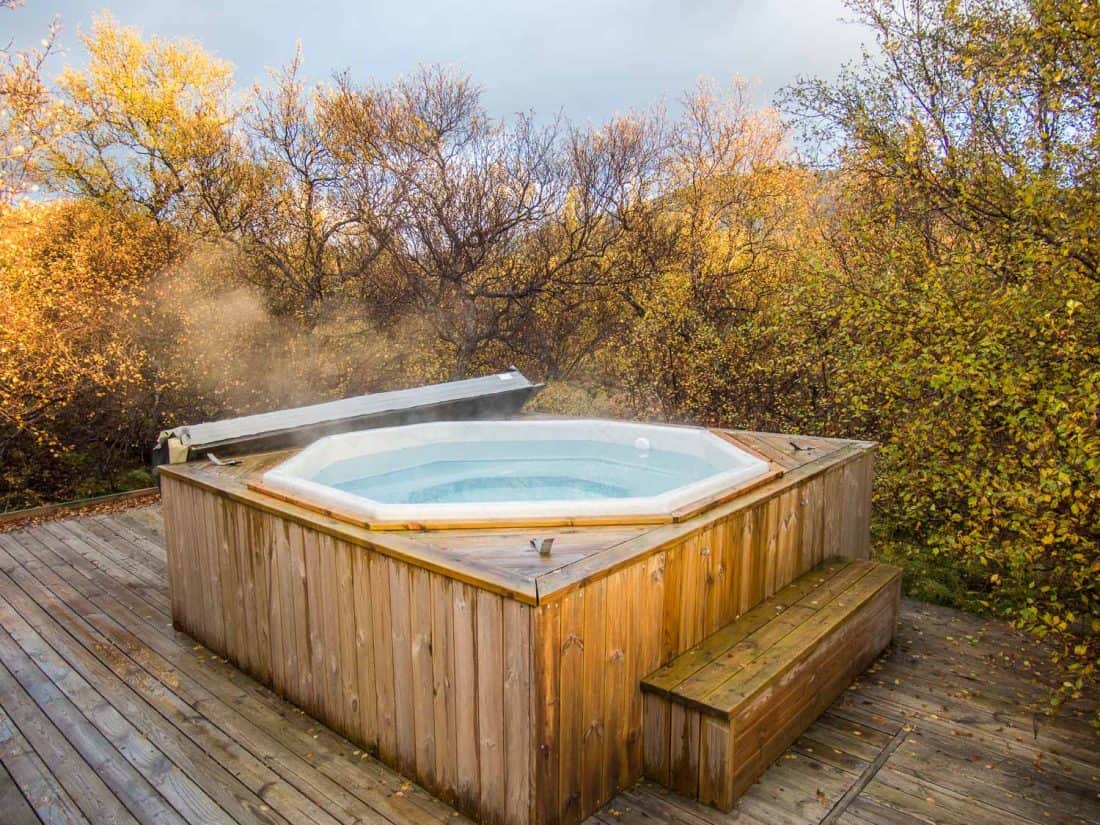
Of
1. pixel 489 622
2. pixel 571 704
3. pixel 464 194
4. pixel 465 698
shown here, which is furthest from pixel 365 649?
pixel 464 194

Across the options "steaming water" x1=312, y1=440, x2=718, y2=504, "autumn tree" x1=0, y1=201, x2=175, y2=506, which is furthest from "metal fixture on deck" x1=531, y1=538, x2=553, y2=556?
"autumn tree" x1=0, y1=201, x2=175, y2=506

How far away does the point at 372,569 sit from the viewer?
174 centimetres

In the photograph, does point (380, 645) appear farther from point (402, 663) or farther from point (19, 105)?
point (19, 105)

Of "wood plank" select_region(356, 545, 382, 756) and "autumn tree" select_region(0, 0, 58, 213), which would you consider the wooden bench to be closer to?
"wood plank" select_region(356, 545, 382, 756)

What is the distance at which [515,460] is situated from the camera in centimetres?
346

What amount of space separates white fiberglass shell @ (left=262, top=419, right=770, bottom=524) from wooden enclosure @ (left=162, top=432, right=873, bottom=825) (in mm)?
473

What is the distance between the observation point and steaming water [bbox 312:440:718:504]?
3.12 metres

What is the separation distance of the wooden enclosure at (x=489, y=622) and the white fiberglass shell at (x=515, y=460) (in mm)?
473

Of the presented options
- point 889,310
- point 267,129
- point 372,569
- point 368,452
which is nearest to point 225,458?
point 368,452

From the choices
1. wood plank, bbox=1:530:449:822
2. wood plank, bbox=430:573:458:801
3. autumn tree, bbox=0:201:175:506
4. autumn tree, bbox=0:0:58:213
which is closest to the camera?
wood plank, bbox=430:573:458:801

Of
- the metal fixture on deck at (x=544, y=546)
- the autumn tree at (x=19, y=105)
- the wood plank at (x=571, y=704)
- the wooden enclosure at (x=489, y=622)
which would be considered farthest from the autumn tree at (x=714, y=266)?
the autumn tree at (x=19, y=105)

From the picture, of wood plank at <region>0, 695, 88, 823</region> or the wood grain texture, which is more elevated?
the wood grain texture

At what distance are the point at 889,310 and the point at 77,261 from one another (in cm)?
524

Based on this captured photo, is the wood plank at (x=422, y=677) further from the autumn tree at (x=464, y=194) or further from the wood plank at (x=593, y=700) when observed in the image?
the autumn tree at (x=464, y=194)
